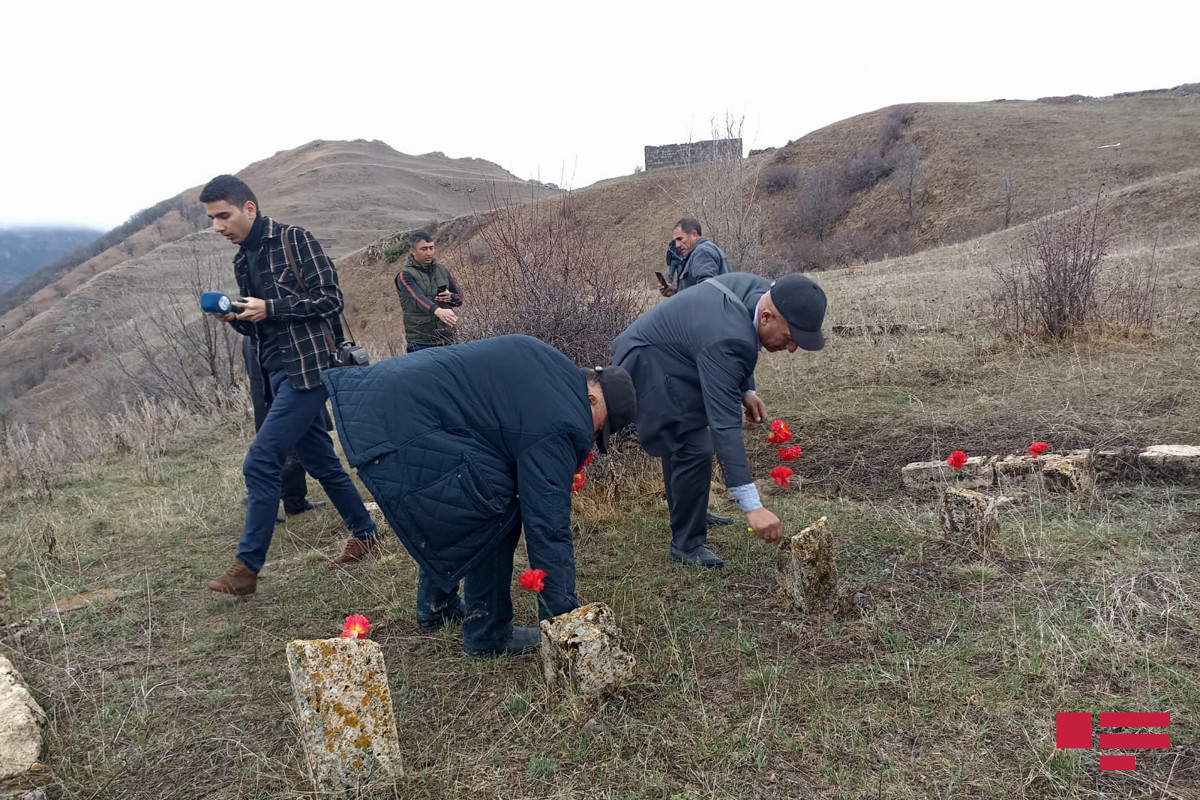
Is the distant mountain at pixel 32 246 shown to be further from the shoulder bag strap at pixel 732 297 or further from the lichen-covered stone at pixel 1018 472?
the lichen-covered stone at pixel 1018 472

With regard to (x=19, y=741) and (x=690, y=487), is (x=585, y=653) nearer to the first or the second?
(x=690, y=487)

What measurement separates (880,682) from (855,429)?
361cm

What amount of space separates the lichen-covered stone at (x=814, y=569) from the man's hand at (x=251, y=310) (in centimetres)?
268

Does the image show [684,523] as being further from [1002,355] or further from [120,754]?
[1002,355]

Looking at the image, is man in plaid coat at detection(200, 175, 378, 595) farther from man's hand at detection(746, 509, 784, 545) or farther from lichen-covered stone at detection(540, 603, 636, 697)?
man's hand at detection(746, 509, 784, 545)

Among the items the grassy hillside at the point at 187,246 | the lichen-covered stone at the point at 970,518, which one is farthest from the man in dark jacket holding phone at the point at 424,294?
the lichen-covered stone at the point at 970,518

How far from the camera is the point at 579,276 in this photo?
519 cm

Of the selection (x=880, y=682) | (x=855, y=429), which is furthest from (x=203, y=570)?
(x=855, y=429)

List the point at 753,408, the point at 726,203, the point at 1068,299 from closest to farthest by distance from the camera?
the point at 753,408, the point at 1068,299, the point at 726,203

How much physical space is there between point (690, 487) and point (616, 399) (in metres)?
1.20

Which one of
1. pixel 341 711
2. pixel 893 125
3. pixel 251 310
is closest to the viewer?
pixel 341 711

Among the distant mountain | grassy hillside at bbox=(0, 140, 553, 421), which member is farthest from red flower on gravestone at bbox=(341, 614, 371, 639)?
the distant mountain

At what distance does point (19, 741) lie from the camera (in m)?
2.14

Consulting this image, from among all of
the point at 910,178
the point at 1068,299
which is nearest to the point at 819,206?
the point at 910,178
